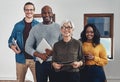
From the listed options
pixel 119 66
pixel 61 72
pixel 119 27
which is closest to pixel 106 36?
pixel 119 27

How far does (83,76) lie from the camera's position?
114 inches

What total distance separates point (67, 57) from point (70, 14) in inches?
129

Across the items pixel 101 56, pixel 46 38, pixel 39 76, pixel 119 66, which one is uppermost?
pixel 46 38

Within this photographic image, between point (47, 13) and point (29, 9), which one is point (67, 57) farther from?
point (29, 9)

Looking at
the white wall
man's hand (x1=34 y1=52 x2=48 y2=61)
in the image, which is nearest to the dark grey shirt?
man's hand (x1=34 y1=52 x2=48 y2=61)

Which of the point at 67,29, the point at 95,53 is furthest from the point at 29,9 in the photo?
the point at 95,53

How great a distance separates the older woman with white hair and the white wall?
313 centimetres

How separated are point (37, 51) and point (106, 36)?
3.36 meters

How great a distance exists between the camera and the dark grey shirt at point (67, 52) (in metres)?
2.58

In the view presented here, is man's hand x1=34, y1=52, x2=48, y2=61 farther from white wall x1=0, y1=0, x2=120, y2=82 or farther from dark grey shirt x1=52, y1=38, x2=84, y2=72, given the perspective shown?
white wall x1=0, y1=0, x2=120, y2=82

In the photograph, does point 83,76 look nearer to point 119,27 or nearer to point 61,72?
point 61,72

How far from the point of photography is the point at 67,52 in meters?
2.57

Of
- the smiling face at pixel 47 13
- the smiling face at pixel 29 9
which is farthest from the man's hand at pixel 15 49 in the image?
the smiling face at pixel 47 13

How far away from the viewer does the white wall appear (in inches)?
225
